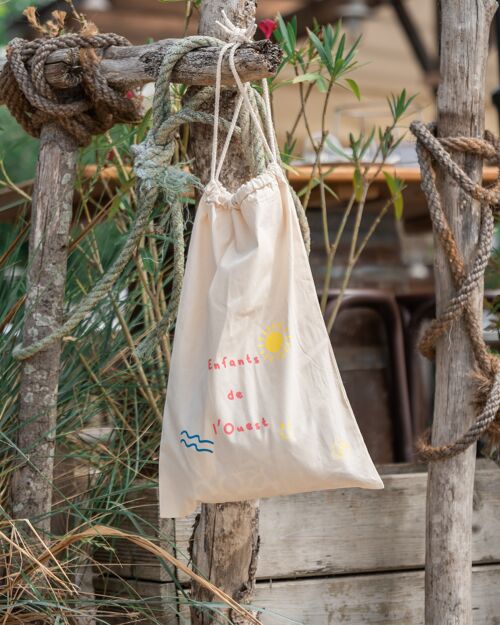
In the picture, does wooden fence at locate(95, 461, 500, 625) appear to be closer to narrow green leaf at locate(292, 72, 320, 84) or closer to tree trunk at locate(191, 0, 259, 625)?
tree trunk at locate(191, 0, 259, 625)

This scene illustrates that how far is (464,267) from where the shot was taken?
1.94 m

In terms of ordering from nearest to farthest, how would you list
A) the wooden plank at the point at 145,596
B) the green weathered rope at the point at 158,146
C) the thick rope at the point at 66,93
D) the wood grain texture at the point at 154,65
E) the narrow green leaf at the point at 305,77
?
1. the wood grain texture at the point at 154,65
2. the green weathered rope at the point at 158,146
3. the thick rope at the point at 66,93
4. the wooden plank at the point at 145,596
5. the narrow green leaf at the point at 305,77

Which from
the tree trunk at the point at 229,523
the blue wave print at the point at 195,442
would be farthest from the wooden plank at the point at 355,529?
the blue wave print at the point at 195,442

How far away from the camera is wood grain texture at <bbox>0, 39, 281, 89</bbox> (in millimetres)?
1465

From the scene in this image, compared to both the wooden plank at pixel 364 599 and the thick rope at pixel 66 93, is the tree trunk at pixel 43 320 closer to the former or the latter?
the thick rope at pixel 66 93

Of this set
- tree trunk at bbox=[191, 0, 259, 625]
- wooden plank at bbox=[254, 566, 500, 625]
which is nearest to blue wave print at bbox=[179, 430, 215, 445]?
tree trunk at bbox=[191, 0, 259, 625]

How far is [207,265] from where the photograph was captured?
1.49 meters

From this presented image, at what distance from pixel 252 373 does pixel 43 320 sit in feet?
1.88

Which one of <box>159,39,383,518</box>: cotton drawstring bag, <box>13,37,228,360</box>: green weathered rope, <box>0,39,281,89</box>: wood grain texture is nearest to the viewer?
<box>159,39,383,518</box>: cotton drawstring bag

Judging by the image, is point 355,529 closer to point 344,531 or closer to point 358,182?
point 344,531

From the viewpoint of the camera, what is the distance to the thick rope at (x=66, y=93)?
1714 millimetres

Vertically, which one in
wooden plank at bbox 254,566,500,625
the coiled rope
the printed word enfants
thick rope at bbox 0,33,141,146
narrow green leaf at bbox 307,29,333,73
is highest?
narrow green leaf at bbox 307,29,333,73

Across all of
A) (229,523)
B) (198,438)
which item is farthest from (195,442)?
Answer: (229,523)

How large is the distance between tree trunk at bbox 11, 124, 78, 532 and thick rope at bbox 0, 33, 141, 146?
51mm
